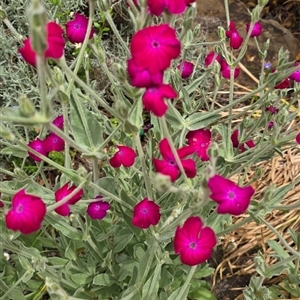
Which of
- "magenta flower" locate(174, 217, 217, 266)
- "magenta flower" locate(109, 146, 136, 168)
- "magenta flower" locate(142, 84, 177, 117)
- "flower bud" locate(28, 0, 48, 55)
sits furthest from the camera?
"magenta flower" locate(109, 146, 136, 168)

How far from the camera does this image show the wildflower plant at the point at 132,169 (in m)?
0.74

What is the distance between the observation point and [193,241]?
860 mm

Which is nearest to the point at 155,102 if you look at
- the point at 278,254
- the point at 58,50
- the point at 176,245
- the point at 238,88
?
the point at 58,50

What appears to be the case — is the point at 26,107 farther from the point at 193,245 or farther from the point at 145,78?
the point at 193,245

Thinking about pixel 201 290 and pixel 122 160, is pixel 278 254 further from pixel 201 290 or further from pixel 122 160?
pixel 122 160

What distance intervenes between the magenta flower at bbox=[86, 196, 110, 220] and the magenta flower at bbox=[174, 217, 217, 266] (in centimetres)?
25

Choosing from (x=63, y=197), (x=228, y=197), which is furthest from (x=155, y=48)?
(x=63, y=197)

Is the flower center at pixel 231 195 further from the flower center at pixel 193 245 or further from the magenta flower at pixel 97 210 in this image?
the magenta flower at pixel 97 210

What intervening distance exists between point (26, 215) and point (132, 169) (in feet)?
1.39

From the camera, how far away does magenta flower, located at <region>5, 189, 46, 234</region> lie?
786 mm

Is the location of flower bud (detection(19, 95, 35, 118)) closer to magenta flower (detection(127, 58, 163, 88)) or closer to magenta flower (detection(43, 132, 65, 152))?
magenta flower (detection(127, 58, 163, 88))

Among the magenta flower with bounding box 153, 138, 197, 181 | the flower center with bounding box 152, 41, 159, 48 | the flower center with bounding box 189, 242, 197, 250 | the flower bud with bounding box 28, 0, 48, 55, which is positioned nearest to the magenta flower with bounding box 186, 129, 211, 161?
the magenta flower with bounding box 153, 138, 197, 181

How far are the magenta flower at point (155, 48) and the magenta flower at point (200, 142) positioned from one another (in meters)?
0.32

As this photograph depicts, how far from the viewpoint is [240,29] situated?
2.23 metres
